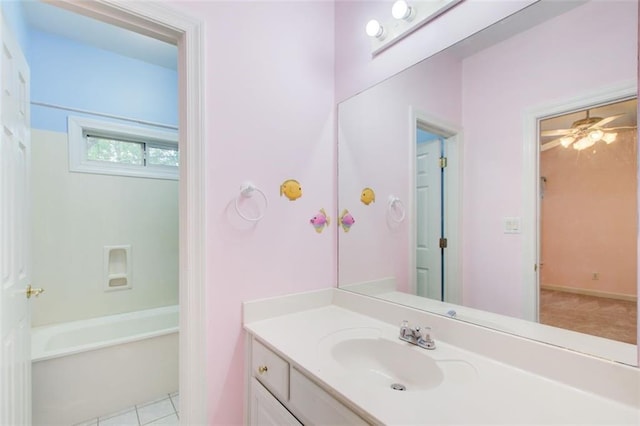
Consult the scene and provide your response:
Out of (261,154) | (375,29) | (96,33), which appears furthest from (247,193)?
(96,33)

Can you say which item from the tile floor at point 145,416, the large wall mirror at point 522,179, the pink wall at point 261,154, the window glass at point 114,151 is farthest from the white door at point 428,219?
the window glass at point 114,151

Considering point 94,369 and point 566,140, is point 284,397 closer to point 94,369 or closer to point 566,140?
point 566,140

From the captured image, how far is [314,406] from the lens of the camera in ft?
2.83

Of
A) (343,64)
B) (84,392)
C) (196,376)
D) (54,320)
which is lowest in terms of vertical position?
(84,392)

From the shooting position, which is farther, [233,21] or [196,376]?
[233,21]

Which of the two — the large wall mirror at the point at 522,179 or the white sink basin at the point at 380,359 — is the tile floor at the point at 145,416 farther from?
the large wall mirror at the point at 522,179

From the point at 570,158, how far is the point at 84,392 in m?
2.74

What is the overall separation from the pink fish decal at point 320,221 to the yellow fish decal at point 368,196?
216 mm

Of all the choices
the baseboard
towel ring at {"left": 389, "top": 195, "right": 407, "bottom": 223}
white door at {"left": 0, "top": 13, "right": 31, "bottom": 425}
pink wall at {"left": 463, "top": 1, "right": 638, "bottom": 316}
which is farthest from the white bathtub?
the baseboard

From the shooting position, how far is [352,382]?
798 millimetres

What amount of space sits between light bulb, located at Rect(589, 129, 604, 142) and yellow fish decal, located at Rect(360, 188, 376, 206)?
33.3 inches

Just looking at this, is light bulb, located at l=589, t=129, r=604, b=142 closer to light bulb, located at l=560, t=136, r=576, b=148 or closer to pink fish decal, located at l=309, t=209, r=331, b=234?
light bulb, located at l=560, t=136, r=576, b=148

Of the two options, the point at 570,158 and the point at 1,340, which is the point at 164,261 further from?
the point at 570,158

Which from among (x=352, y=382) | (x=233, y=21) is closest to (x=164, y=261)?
(x=233, y=21)
